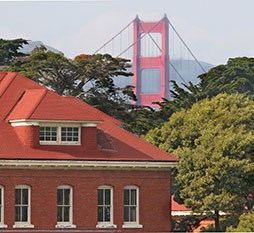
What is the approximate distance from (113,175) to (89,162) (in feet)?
4.85

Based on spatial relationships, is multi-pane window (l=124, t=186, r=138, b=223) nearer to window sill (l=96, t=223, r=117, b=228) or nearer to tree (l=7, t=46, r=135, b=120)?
window sill (l=96, t=223, r=117, b=228)

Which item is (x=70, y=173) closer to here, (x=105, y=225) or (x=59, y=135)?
(x=59, y=135)

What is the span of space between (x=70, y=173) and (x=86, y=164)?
0.80 metres

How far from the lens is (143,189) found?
6219 cm

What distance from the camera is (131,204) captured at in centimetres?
6219

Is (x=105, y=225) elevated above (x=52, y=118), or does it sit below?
below

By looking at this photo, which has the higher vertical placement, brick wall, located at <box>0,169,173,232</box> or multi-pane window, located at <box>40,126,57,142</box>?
multi-pane window, located at <box>40,126,57,142</box>

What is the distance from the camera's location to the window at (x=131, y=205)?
6206 cm

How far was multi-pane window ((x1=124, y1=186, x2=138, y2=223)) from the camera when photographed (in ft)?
204

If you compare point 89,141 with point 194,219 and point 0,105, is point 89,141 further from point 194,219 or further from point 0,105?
point 194,219

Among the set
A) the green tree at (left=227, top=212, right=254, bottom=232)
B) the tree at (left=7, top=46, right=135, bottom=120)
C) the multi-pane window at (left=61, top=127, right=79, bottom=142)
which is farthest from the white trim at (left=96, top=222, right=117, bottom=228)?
the tree at (left=7, top=46, right=135, bottom=120)

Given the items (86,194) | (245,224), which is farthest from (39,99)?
(245,224)

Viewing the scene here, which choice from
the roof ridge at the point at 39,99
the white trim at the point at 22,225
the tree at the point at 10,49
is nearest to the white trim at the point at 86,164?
the roof ridge at the point at 39,99

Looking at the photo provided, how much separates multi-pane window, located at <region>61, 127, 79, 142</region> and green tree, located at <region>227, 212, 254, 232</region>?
816cm
